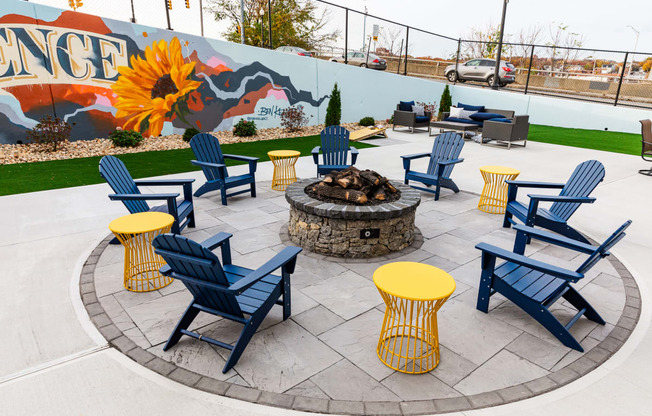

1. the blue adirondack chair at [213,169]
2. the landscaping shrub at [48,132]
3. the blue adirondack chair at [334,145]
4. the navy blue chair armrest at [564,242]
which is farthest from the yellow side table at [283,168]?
the landscaping shrub at [48,132]

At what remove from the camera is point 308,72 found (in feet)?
42.0

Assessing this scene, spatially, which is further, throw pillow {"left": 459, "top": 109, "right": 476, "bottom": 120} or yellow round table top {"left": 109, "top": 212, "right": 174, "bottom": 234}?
throw pillow {"left": 459, "top": 109, "right": 476, "bottom": 120}

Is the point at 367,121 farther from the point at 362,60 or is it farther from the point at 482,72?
the point at 482,72

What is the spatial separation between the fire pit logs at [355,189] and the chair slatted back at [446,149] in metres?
2.11

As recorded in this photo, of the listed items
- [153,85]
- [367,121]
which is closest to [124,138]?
[153,85]

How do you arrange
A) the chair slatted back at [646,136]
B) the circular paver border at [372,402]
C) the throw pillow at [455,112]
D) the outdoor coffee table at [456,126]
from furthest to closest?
1. the throw pillow at [455,112]
2. the outdoor coffee table at [456,126]
3. the chair slatted back at [646,136]
4. the circular paver border at [372,402]

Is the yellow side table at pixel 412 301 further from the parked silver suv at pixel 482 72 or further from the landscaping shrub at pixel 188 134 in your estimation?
the parked silver suv at pixel 482 72

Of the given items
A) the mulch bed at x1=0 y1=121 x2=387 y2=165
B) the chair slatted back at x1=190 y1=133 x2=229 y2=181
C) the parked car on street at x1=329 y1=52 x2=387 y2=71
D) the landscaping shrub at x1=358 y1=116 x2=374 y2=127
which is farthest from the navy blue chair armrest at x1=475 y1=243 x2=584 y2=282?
the parked car on street at x1=329 y1=52 x2=387 y2=71

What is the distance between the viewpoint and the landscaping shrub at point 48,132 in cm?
834

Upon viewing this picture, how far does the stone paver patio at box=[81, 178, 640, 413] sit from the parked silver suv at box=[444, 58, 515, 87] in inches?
631

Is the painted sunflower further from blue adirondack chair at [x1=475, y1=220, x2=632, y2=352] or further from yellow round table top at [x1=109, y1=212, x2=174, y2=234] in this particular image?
blue adirondack chair at [x1=475, y1=220, x2=632, y2=352]

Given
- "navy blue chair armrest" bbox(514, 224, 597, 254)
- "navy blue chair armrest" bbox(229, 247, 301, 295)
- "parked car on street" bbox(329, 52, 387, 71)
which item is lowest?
"navy blue chair armrest" bbox(229, 247, 301, 295)

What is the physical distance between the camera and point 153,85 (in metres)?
9.84

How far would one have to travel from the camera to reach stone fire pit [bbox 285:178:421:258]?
387cm
